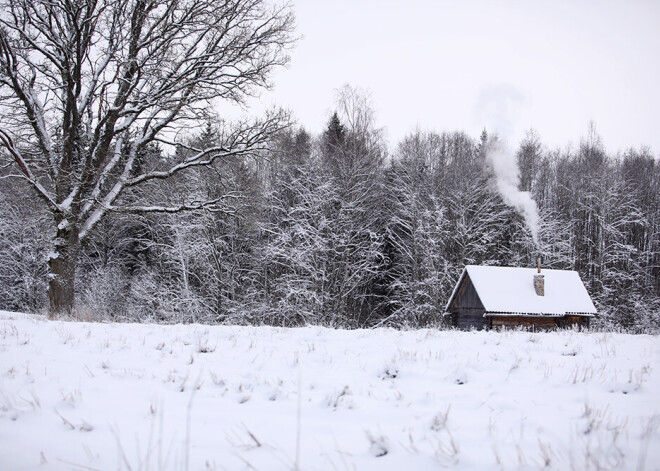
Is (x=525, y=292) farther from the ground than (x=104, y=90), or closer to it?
closer to it

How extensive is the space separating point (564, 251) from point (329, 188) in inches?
790

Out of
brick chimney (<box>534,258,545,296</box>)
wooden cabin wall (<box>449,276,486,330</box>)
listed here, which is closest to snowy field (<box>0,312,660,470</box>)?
wooden cabin wall (<box>449,276,486,330</box>)

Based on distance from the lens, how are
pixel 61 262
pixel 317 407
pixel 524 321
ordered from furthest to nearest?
pixel 524 321 → pixel 61 262 → pixel 317 407

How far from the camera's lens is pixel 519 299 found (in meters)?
25.9

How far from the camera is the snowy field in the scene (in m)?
2.53

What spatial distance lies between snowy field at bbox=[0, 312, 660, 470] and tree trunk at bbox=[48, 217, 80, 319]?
7098mm

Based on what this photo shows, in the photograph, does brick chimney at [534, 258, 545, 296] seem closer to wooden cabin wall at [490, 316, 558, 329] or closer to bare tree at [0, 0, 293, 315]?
wooden cabin wall at [490, 316, 558, 329]

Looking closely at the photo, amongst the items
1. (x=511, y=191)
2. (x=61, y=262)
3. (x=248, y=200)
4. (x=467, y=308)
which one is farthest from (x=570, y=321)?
(x=61, y=262)

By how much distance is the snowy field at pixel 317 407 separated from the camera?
8.29ft

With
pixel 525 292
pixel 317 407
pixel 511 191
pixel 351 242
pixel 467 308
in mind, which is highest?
pixel 511 191

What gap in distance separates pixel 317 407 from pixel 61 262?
37.1 feet

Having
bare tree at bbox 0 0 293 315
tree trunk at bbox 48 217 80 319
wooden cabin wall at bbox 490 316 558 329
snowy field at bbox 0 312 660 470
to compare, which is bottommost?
wooden cabin wall at bbox 490 316 558 329

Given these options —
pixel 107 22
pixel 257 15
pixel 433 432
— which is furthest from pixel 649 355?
pixel 107 22

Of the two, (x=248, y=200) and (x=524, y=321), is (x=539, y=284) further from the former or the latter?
(x=248, y=200)
